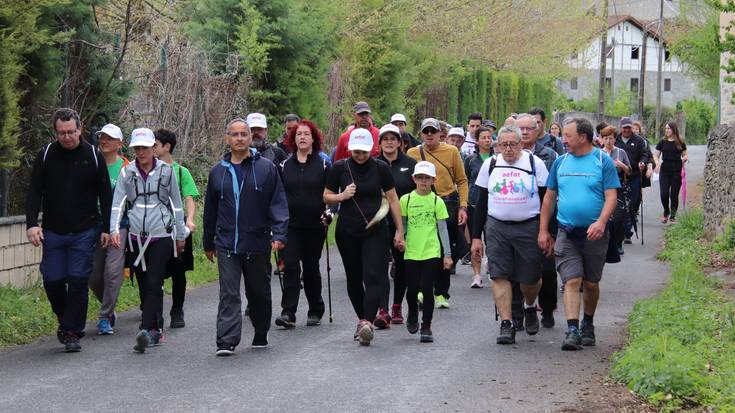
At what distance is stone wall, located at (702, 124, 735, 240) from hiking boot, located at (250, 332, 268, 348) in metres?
8.92

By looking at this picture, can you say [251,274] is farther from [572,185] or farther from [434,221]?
[572,185]

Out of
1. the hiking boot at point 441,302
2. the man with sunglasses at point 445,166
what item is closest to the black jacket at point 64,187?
the hiking boot at point 441,302

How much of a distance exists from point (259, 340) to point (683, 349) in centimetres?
337

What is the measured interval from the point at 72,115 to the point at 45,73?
10.7 feet

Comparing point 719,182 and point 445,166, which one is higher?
point 445,166

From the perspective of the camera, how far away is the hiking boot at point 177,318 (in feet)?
37.0

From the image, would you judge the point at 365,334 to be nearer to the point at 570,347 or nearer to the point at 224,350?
the point at 224,350

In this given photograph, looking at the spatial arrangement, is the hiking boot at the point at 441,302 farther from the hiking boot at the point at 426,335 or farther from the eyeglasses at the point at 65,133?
the eyeglasses at the point at 65,133

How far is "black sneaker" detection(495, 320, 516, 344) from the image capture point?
10242 millimetres

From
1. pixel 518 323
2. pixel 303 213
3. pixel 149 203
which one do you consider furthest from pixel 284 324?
pixel 518 323

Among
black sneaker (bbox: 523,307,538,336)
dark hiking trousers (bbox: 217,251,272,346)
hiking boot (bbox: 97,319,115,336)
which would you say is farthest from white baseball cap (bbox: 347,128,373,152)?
hiking boot (bbox: 97,319,115,336)

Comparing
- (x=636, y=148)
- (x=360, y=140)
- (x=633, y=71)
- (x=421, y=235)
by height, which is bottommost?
(x=421, y=235)

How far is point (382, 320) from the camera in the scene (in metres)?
11.0

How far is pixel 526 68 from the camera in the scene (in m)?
43.8
